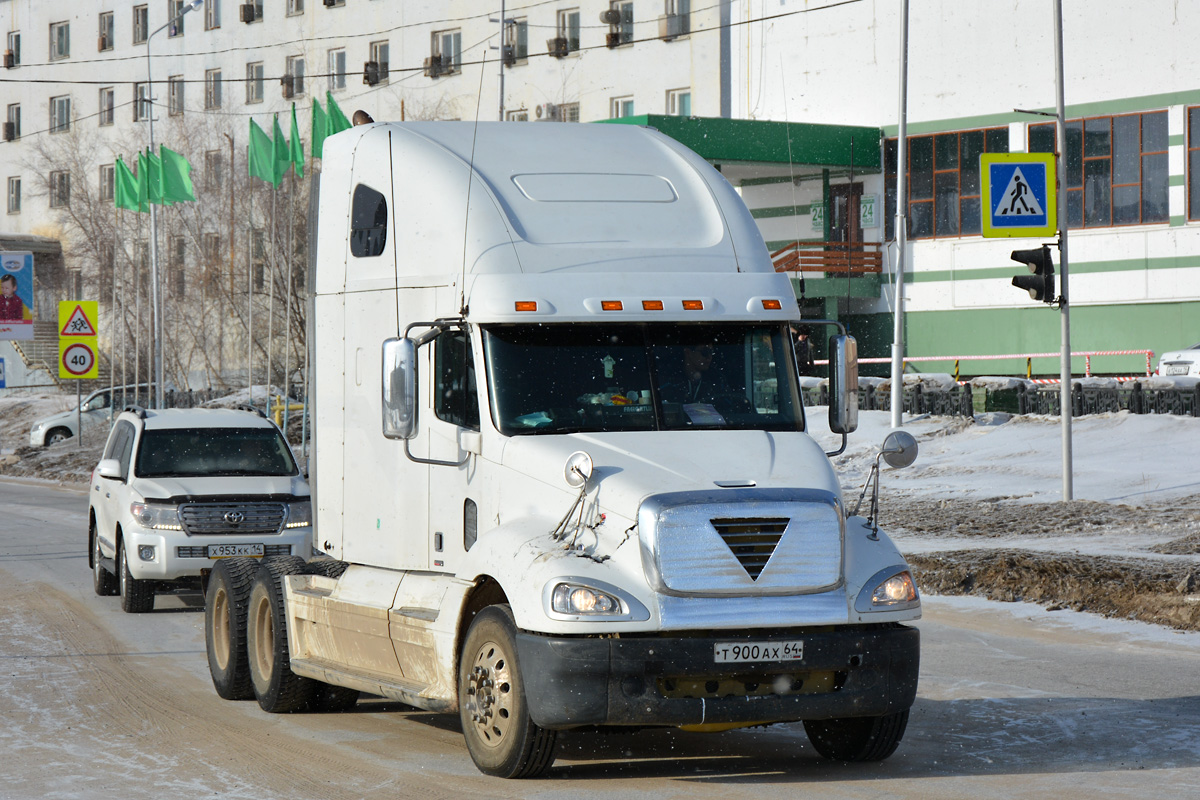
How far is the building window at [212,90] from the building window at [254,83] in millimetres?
1774

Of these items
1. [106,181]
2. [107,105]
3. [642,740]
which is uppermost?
[107,105]

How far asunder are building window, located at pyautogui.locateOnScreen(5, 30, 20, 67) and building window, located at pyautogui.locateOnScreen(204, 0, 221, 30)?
548 inches

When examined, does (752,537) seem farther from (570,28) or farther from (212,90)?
(212,90)

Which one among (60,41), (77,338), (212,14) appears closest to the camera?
(77,338)

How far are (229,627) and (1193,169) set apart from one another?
3336 centimetres

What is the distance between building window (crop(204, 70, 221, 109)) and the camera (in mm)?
62812

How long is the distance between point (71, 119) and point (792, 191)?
37.7m

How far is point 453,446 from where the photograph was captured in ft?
27.0

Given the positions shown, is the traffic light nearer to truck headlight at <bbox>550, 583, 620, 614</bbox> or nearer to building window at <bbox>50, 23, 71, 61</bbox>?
truck headlight at <bbox>550, 583, 620, 614</bbox>

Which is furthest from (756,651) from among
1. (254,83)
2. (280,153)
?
(254,83)

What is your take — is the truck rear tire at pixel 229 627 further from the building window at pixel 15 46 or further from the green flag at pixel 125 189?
the building window at pixel 15 46

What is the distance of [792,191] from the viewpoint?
45375 millimetres

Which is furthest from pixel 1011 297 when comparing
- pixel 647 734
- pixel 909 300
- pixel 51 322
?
pixel 51 322

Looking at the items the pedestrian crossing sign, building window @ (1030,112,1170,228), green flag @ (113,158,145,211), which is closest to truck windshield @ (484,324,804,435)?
the pedestrian crossing sign
